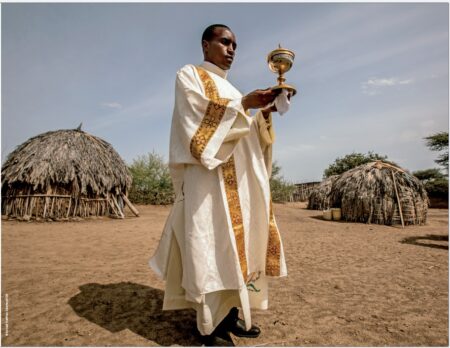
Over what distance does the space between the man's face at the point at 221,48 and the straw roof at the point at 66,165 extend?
9410 millimetres

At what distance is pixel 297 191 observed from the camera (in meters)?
25.8

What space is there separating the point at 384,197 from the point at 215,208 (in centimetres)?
1027

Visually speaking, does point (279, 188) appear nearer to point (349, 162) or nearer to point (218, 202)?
point (349, 162)

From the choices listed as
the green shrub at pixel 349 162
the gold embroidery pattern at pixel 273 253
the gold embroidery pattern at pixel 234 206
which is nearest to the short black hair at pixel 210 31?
the gold embroidery pattern at pixel 234 206

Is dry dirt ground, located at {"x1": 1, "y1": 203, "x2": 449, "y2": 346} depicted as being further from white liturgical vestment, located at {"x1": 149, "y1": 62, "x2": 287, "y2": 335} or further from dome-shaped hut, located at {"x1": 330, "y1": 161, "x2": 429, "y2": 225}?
dome-shaped hut, located at {"x1": 330, "y1": 161, "x2": 429, "y2": 225}

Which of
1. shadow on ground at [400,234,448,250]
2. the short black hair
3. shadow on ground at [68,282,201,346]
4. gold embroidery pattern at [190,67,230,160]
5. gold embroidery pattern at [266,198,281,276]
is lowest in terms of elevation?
shadow on ground at [68,282,201,346]

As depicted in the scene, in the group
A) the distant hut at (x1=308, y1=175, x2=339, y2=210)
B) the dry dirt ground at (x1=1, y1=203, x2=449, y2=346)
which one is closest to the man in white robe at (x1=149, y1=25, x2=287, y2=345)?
the dry dirt ground at (x1=1, y1=203, x2=449, y2=346)

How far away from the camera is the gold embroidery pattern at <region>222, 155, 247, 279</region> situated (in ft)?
6.15

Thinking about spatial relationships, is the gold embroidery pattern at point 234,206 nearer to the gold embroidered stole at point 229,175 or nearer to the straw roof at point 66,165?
the gold embroidered stole at point 229,175

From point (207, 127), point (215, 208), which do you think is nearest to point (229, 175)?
point (215, 208)

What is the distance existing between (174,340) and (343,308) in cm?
164

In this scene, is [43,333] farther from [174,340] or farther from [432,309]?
[432,309]

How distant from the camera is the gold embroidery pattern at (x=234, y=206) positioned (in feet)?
6.15

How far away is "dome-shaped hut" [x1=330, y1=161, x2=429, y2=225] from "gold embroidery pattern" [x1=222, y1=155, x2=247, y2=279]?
32.3ft
